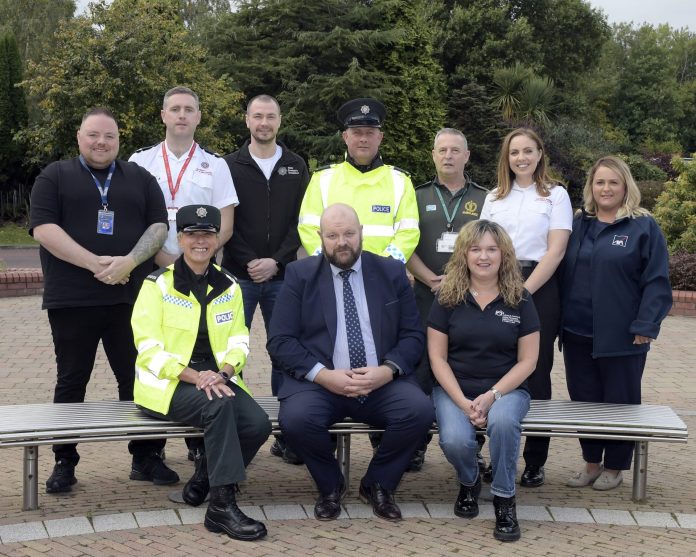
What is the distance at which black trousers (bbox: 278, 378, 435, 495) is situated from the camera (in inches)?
193

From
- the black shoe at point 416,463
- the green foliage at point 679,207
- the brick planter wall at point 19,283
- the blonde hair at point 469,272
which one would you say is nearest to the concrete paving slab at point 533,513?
the black shoe at point 416,463

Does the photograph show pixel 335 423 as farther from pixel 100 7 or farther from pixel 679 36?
pixel 679 36

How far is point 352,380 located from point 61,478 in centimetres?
188

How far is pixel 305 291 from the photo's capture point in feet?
17.0

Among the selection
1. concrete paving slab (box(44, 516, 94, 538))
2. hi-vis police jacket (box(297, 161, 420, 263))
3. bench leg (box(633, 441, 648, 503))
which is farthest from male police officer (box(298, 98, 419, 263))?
concrete paving slab (box(44, 516, 94, 538))

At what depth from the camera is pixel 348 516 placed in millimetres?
5000

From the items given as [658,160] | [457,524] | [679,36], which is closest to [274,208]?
[457,524]

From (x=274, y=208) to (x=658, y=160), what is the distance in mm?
38936

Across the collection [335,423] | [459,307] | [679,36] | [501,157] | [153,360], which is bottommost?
[335,423]

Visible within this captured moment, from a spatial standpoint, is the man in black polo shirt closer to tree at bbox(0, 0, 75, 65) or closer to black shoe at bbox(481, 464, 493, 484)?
black shoe at bbox(481, 464, 493, 484)

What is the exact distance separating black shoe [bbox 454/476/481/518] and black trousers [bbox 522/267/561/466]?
753mm

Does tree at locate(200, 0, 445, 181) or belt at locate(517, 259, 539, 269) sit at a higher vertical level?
tree at locate(200, 0, 445, 181)

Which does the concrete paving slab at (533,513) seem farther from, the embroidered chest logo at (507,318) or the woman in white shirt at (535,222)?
the embroidered chest logo at (507,318)

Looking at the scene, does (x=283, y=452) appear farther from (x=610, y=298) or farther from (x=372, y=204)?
(x=610, y=298)
